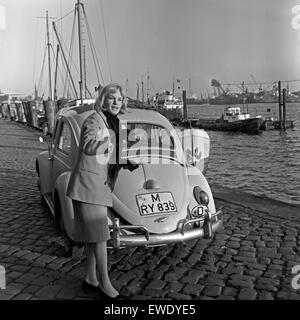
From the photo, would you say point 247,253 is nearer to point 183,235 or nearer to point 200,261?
point 200,261

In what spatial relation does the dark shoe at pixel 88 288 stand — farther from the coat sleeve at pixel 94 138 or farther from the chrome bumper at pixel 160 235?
the coat sleeve at pixel 94 138

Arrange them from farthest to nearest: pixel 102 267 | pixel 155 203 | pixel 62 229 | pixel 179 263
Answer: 1. pixel 62 229
2. pixel 179 263
3. pixel 155 203
4. pixel 102 267

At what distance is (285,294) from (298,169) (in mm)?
15345

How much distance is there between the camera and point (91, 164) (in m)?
3.45

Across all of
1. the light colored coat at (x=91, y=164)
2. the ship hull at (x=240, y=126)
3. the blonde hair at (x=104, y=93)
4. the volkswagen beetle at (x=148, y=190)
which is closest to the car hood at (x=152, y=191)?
the volkswagen beetle at (x=148, y=190)

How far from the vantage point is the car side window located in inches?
212

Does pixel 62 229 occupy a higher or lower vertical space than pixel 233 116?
lower

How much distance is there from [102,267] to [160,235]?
2.90ft

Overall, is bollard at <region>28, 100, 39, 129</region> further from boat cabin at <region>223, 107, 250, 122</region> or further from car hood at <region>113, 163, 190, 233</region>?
boat cabin at <region>223, 107, 250, 122</region>

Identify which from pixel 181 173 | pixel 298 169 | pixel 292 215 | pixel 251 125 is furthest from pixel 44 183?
pixel 251 125

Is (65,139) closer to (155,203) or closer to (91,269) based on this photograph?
(155,203)

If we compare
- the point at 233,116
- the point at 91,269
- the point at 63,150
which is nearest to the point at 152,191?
the point at 91,269

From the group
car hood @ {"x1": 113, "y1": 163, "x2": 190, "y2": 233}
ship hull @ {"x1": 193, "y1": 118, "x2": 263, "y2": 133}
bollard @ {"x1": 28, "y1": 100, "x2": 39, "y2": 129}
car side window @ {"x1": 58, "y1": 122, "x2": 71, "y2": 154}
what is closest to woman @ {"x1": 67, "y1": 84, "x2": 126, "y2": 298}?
car hood @ {"x1": 113, "y1": 163, "x2": 190, "y2": 233}
